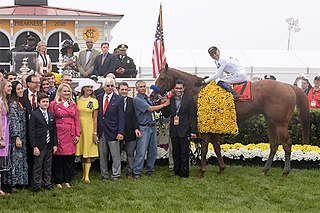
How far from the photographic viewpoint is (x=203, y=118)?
8945 mm

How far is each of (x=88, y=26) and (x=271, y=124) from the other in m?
8.41

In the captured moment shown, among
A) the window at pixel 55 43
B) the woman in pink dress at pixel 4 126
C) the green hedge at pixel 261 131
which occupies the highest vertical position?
the window at pixel 55 43

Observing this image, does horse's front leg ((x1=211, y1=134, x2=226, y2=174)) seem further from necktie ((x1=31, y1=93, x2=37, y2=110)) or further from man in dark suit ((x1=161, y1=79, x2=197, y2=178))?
necktie ((x1=31, y1=93, x2=37, y2=110))

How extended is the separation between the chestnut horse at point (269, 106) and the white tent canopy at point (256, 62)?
443 inches

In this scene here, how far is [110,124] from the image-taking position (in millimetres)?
8539

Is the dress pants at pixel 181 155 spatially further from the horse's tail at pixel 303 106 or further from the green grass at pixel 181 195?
the horse's tail at pixel 303 106

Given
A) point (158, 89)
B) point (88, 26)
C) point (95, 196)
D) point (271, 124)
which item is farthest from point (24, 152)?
point (88, 26)

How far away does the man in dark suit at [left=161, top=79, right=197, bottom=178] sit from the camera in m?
8.82

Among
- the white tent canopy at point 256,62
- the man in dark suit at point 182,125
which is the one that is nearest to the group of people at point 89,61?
the man in dark suit at point 182,125

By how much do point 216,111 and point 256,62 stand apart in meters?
15.6

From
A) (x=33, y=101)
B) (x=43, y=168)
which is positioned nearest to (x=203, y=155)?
(x=43, y=168)

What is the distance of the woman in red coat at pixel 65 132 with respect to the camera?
7.93 meters

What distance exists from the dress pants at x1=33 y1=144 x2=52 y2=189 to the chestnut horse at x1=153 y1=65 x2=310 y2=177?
8.41 feet

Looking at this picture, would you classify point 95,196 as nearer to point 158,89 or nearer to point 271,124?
point 158,89
